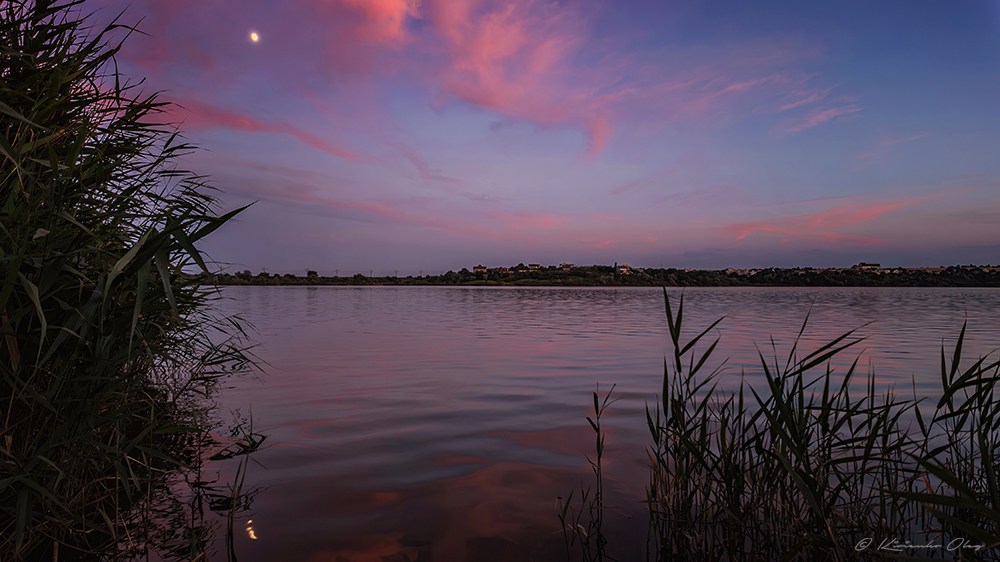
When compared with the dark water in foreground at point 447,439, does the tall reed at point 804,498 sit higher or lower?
higher

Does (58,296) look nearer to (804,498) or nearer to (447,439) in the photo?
(447,439)

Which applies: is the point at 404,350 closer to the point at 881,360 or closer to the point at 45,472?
the point at 45,472

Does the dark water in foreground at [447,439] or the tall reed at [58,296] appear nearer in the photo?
the tall reed at [58,296]

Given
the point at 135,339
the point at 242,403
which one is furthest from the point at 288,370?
the point at 135,339

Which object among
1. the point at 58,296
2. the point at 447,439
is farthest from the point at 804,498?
the point at 58,296

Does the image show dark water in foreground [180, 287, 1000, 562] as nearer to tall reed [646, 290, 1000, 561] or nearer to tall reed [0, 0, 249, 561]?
tall reed [646, 290, 1000, 561]

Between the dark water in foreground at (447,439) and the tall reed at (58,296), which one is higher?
the tall reed at (58,296)

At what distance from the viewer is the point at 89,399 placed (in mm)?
3535

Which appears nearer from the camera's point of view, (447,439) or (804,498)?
(804,498)

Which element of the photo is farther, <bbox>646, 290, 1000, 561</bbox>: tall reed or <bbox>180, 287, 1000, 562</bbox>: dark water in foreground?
<bbox>180, 287, 1000, 562</bbox>: dark water in foreground

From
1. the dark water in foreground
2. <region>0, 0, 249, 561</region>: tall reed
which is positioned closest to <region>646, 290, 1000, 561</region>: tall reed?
the dark water in foreground

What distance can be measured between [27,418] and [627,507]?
17.6 feet

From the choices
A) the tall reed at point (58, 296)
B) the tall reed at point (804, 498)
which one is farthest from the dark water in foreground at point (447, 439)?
the tall reed at point (58, 296)

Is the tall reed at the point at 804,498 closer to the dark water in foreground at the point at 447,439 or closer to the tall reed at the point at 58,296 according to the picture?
the dark water in foreground at the point at 447,439
